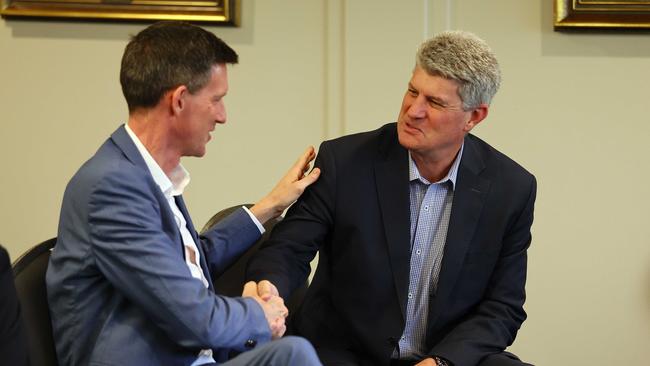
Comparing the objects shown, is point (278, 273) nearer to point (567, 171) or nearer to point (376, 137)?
point (376, 137)

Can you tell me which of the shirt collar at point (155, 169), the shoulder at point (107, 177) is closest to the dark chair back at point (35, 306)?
the shoulder at point (107, 177)

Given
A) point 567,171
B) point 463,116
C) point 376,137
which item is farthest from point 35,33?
point 567,171

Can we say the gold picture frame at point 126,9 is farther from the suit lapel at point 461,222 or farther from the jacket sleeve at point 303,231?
the suit lapel at point 461,222

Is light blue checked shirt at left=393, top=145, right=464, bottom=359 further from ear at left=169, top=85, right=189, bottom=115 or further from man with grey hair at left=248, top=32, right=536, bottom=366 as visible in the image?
ear at left=169, top=85, right=189, bottom=115

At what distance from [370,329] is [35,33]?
1.98 metres

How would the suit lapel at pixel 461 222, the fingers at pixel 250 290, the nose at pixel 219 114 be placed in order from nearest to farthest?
the nose at pixel 219 114 < the fingers at pixel 250 290 < the suit lapel at pixel 461 222

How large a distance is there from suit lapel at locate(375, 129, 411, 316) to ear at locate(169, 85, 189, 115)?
70 centimetres

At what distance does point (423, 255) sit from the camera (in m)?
2.51

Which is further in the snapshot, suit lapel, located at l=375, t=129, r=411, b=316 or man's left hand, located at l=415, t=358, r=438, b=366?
suit lapel, located at l=375, t=129, r=411, b=316

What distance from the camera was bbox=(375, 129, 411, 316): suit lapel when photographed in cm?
247

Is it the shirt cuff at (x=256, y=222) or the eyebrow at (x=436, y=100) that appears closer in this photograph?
the eyebrow at (x=436, y=100)

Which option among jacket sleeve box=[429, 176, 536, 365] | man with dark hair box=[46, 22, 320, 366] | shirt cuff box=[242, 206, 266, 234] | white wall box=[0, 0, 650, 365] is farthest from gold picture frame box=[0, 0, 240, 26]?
jacket sleeve box=[429, 176, 536, 365]

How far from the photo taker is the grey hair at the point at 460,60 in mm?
2398

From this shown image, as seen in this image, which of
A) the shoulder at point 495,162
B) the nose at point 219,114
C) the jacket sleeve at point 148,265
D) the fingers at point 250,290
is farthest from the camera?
the shoulder at point 495,162
